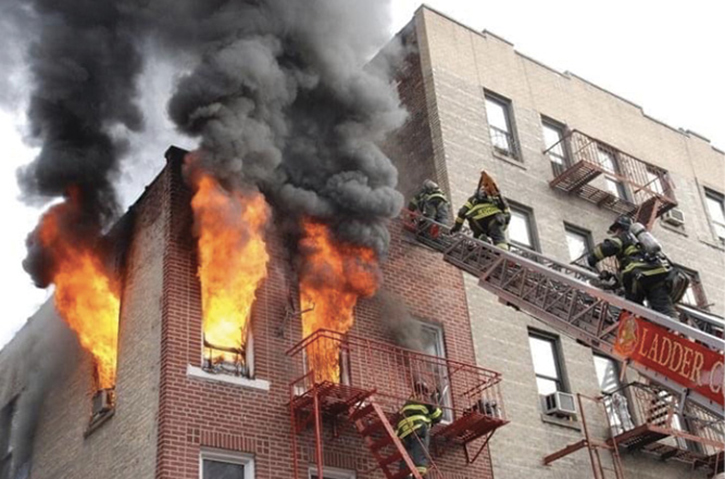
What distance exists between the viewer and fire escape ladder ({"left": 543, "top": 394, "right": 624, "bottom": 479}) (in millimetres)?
15273

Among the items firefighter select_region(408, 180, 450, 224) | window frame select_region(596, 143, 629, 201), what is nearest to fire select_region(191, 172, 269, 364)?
firefighter select_region(408, 180, 450, 224)

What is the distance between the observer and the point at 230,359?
13234 millimetres

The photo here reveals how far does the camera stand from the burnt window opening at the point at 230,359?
1297 centimetres

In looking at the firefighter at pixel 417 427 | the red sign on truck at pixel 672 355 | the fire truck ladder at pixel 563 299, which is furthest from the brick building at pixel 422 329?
the red sign on truck at pixel 672 355

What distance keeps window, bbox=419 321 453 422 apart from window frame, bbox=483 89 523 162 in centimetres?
517

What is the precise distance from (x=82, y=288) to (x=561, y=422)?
7.98 m

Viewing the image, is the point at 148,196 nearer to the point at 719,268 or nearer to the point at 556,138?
the point at 556,138

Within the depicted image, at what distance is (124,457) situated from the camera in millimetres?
12812

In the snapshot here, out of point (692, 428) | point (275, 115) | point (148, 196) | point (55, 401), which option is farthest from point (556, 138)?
point (55, 401)

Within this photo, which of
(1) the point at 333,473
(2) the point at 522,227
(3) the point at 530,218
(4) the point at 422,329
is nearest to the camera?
(1) the point at 333,473

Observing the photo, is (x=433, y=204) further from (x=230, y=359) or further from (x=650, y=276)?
(x=650, y=276)

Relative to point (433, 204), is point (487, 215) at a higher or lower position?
lower

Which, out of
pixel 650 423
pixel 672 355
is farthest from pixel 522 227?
pixel 672 355

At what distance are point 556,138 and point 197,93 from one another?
9.65 m
